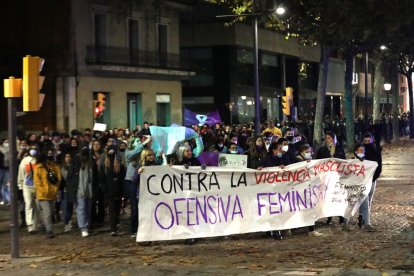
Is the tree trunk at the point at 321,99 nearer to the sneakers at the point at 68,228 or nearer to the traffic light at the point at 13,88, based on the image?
the sneakers at the point at 68,228

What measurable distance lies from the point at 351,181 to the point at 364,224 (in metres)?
0.78

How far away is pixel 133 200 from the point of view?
1138 cm

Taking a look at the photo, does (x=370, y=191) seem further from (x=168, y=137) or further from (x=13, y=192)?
(x=13, y=192)

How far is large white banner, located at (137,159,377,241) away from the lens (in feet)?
34.8

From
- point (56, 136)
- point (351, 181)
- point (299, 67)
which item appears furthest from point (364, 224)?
point (299, 67)

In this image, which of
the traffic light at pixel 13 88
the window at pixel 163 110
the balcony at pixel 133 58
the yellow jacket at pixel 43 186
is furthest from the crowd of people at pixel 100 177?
the window at pixel 163 110

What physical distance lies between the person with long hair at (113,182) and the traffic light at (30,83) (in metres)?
2.27

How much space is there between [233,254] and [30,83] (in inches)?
151

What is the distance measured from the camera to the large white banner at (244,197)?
1059 cm

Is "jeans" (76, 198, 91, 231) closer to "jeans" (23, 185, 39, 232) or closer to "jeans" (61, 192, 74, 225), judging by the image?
"jeans" (61, 192, 74, 225)

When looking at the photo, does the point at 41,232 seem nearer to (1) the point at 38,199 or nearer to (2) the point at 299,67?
(1) the point at 38,199

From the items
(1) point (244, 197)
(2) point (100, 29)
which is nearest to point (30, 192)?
(1) point (244, 197)

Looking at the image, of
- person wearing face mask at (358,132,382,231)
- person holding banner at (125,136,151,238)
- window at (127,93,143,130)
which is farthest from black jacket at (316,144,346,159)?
window at (127,93,143,130)

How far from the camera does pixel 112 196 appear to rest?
38.7 ft
